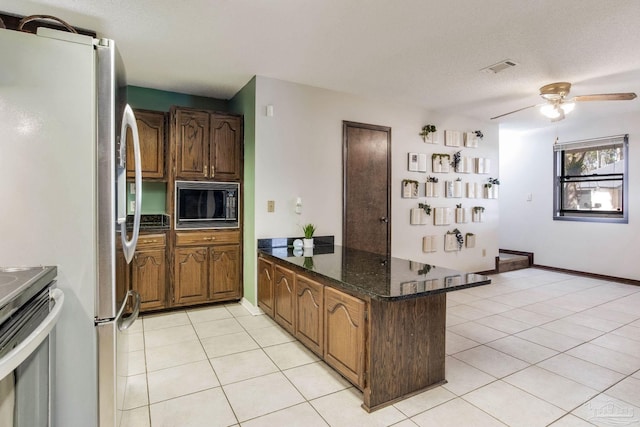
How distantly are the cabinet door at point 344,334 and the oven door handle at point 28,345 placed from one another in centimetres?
146

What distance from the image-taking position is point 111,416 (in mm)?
1508

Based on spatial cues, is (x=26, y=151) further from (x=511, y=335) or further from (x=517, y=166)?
(x=517, y=166)

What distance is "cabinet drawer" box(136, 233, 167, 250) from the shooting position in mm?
3570

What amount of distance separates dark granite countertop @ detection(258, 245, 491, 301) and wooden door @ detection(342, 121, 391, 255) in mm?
1142

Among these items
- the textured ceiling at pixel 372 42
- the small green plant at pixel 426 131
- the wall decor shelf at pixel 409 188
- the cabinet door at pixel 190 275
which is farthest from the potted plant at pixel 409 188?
the cabinet door at pixel 190 275

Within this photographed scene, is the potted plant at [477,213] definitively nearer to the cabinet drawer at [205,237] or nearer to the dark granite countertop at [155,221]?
the cabinet drawer at [205,237]

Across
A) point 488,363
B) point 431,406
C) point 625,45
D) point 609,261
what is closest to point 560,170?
point 609,261

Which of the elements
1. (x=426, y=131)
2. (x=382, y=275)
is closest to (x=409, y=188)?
(x=426, y=131)

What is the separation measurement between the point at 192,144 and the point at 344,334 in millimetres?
2655

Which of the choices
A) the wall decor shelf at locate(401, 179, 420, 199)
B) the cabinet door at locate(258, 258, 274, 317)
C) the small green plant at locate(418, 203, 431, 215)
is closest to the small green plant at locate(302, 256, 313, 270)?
the cabinet door at locate(258, 258, 274, 317)

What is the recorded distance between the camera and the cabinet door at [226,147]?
152 inches

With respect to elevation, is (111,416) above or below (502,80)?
below

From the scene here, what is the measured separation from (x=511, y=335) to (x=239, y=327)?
2.53 m

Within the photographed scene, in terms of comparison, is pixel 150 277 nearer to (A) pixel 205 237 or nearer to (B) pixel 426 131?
(A) pixel 205 237
